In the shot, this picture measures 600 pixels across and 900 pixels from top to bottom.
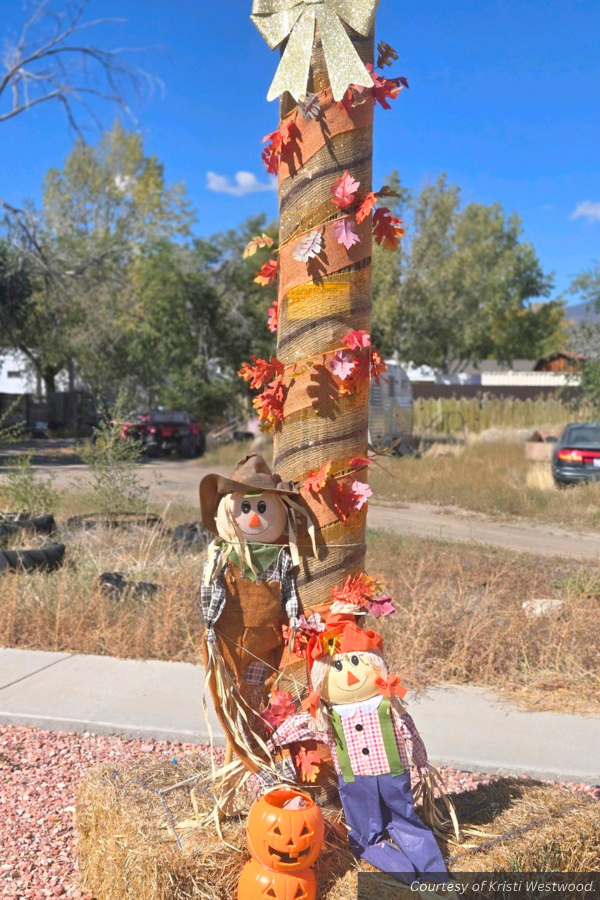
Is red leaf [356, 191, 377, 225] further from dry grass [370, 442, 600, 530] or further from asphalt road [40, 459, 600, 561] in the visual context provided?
dry grass [370, 442, 600, 530]

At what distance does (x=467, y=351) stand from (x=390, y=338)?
54.5ft

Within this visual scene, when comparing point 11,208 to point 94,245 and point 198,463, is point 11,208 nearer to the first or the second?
point 198,463

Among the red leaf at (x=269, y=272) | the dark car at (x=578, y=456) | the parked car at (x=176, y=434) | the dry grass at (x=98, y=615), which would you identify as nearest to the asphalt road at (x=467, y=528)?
the dark car at (x=578, y=456)

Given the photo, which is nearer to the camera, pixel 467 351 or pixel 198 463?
pixel 198 463

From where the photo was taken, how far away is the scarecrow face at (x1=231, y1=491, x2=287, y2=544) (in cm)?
290

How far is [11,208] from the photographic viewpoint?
790 inches

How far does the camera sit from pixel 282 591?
295 centimetres

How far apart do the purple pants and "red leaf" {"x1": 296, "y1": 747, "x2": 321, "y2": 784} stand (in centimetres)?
14

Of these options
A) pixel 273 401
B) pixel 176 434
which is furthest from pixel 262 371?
pixel 176 434

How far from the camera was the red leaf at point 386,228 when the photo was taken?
310cm

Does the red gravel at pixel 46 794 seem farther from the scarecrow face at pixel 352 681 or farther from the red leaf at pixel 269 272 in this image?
the red leaf at pixel 269 272

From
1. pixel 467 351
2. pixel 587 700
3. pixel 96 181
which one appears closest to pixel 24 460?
pixel 587 700

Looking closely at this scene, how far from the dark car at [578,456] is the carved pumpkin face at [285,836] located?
45.1 feet

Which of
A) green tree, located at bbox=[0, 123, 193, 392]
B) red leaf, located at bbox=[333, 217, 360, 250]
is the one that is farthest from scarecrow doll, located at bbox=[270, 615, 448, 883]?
green tree, located at bbox=[0, 123, 193, 392]
